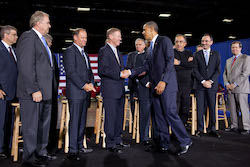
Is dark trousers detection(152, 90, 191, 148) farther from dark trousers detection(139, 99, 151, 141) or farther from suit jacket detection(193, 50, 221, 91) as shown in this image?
suit jacket detection(193, 50, 221, 91)

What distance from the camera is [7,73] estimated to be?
2.91 m

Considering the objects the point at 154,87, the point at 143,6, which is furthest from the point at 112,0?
the point at 154,87

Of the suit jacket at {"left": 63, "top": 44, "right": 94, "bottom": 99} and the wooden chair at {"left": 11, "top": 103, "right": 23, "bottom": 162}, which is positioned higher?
the suit jacket at {"left": 63, "top": 44, "right": 94, "bottom": 99}

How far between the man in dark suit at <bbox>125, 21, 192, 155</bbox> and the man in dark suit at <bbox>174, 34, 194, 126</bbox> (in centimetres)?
87

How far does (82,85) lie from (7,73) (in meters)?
1.07

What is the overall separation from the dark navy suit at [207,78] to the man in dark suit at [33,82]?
2682mm

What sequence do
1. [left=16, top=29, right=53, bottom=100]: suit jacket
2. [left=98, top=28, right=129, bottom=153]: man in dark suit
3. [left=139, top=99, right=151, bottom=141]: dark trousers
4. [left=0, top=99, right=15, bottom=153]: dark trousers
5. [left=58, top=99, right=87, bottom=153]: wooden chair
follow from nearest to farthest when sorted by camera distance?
[left=16, top=29, right=53, bottom=100]: suit jacket → [left=0, top=99, right=15, bottom=153]: dark trousers → [left=98, top=28, right=129, bottom=153]: man in dark suit → [left=58, top=99, right=87, bottom=153]: wooden chair → [left=139, top=99, right=151, bottom=141]: dark trousers

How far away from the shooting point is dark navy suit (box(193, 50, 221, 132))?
3.87 m

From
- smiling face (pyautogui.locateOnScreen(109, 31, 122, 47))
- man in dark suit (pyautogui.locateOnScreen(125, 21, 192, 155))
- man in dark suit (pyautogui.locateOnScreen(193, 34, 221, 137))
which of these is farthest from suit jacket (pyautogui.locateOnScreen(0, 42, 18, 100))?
man in dark suit (pyautogui.locateOnScreen(193, 34, 221, 137))

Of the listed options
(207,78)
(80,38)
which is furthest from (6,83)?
(207,78)

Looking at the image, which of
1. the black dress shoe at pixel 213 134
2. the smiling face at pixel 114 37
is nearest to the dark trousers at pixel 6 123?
the smiling face at pixel 114 37

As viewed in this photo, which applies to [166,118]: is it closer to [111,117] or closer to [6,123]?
[111,117]

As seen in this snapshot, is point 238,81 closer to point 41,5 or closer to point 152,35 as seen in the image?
point 152,35

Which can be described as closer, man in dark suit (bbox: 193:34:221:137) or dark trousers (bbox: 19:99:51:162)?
dark trousers (bbox: 19:99:51:162)
